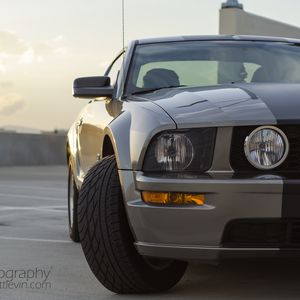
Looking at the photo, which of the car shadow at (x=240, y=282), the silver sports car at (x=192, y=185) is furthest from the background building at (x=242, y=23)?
the silver sports car at (x=192, y=185)

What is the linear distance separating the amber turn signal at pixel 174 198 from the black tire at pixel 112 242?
30 cm

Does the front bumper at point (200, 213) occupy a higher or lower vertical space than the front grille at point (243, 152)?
lower

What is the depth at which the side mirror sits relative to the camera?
5586 millimetres

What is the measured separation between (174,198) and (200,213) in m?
0.15

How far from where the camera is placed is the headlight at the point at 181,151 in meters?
4.12

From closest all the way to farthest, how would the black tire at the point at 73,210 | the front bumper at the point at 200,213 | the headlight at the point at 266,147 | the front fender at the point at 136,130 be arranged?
1. the front bumper at the point at 200,213
2. the headlight at the point at 266,147
3. the front fender at the point at 136,130
4. the black tire at the point at 73,210

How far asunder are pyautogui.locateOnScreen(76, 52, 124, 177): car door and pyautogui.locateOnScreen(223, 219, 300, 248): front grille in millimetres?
1324

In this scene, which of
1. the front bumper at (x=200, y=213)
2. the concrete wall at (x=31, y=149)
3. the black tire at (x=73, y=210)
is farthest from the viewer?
the concrete wall at (x=31, y=149)

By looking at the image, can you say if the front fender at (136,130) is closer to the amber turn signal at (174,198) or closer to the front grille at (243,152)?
the amber turn signal at (174,198)

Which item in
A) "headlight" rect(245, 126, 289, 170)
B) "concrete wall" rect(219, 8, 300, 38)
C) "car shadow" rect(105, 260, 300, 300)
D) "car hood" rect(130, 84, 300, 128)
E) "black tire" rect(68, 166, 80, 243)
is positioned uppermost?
"car hood" rect(130, 84, 300, 128)

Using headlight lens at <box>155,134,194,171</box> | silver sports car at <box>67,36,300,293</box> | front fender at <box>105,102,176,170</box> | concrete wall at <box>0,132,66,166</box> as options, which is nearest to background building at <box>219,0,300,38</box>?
concrete wall at <box>0,132,66,166</box>

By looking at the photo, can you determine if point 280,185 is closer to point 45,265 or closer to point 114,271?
point 114,271

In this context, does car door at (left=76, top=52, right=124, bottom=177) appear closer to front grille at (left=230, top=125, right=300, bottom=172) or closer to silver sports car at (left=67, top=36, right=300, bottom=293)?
silver sports car at (left=67, top=36, right=300, bottom=293)

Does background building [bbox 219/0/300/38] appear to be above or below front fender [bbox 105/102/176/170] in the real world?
below
